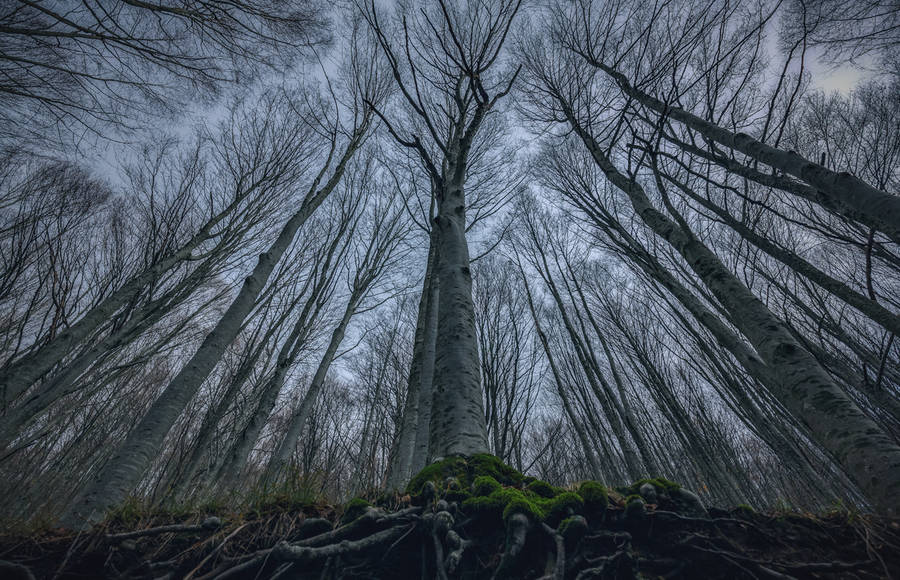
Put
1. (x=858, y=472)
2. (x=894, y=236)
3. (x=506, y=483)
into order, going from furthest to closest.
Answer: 1. (x=894, y=236)
2. (x=858, y=472)
3. (x=506, y=483)

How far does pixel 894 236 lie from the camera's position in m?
3.16

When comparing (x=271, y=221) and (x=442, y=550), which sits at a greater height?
(x=271, y=221)

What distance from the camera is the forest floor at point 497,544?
999mm

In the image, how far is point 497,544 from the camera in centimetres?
115

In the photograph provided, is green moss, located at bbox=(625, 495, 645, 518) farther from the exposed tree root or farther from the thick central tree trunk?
the thick central tree trunk

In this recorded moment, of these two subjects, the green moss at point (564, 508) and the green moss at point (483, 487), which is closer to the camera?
the green moss at point (564, 508)

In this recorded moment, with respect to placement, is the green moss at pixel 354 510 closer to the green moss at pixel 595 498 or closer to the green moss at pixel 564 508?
the green moss at pixel 564 508

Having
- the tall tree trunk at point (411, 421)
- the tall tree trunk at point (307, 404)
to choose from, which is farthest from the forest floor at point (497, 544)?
the tall tree trunk at point (307, 404)

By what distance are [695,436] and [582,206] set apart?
6.11 m

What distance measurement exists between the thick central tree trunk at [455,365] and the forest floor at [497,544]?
666 mm

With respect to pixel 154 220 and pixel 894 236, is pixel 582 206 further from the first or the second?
pixel 154 220

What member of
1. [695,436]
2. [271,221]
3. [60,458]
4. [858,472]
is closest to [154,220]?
[271,221]

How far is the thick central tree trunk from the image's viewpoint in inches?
76.0

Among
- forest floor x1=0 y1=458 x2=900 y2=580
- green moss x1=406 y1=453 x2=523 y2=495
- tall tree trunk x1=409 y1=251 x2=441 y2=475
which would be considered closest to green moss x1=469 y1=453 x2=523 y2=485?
green moss x1=406 y1=453 x2=523 y2=495
